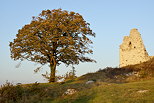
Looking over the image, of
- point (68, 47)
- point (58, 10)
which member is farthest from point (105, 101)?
point (58, 10)

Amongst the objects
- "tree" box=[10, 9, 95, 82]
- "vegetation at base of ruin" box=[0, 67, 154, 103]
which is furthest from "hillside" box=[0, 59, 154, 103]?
"tree" box=[10, 9, 95, 82]

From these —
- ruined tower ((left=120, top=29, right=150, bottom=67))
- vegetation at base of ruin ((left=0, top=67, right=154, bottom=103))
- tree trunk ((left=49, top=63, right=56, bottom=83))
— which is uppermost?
ruined tower ((left=120, top=29, right=150, bottom=67))

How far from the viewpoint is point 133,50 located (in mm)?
36625

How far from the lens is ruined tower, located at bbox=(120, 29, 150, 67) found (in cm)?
3512

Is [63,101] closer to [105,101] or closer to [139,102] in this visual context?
[105,101]

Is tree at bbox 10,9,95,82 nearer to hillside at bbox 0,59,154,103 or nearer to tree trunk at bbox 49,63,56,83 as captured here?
tree trunk at bbox 49,63,56,83

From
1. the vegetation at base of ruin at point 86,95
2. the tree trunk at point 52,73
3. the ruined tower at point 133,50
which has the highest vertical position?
the ruined tower at point 133,50

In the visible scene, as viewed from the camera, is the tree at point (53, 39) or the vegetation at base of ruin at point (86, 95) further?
the tree at point (53, 39)

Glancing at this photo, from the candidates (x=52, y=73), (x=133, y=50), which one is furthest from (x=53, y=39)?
(x=133, y=50)

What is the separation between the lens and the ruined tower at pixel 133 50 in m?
35.1

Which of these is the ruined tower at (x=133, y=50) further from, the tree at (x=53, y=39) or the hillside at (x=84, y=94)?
the hillside at (x=84, y=94)

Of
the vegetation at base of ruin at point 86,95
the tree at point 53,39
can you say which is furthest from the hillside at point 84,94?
the tree at point 53,39

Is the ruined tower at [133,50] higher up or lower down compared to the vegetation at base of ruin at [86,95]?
higher up

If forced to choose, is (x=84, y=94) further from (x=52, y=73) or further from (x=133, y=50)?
(x=133, y=50)
